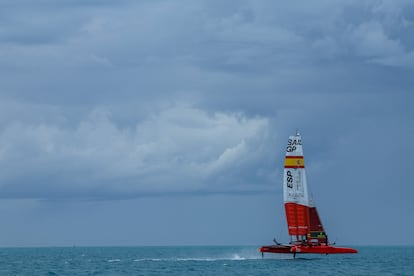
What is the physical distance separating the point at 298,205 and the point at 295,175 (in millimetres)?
4760

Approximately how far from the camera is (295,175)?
12156cm

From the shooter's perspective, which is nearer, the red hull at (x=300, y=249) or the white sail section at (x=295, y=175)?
the red hull at (x=300, y=249)

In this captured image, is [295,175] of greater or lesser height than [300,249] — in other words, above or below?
above

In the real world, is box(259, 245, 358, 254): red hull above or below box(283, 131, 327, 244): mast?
below

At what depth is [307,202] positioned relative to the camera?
123938 mm

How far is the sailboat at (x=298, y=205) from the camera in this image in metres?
121

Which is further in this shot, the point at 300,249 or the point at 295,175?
the point at 295,175

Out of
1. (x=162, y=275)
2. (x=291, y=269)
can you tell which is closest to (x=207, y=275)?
(x=162, y=275)

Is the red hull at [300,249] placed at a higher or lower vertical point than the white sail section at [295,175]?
lower

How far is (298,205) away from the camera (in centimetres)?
12319

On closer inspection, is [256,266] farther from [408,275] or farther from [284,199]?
[408,275]

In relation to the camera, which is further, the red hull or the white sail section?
the white sail section

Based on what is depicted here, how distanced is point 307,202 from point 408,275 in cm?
2383

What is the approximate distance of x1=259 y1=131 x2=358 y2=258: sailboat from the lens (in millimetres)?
120812
